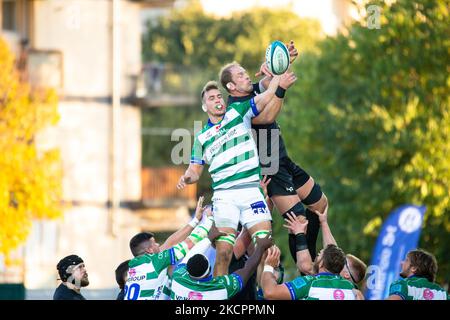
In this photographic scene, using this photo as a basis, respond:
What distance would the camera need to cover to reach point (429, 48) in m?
35.6

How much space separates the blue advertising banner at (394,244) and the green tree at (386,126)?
5.26 metres

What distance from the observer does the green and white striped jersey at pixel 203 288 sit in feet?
40.0

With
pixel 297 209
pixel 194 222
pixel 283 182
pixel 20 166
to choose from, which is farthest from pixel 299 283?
pixel 20 166

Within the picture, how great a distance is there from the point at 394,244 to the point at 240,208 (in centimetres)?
1521

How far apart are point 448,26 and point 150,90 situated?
1659 cm

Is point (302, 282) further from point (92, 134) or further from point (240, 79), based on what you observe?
point (92, 134)

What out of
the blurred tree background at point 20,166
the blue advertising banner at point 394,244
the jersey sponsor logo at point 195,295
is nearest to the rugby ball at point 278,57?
the jersey sponsor logo at point 195,295

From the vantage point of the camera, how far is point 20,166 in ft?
108

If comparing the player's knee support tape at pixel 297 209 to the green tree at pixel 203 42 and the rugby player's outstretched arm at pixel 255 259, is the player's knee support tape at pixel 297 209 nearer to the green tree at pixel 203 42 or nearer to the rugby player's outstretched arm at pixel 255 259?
the rugby player's outstretched arm at pixel 255 259

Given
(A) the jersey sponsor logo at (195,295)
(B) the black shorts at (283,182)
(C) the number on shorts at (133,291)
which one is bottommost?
(C) the number on shorts at (133,291)

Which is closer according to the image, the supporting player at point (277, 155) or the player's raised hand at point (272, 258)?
the player's raised hand at point (272, 258)

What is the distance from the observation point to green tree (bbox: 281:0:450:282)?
3466 cm
